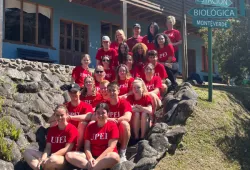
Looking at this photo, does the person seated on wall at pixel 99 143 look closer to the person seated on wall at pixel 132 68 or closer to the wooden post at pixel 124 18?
the person seated on wall at pixel 132 68

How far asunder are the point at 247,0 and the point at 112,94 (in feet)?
51.3

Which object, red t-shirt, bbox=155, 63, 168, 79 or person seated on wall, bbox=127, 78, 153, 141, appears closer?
person seated on wall, bbox=127, 78, 153, 141

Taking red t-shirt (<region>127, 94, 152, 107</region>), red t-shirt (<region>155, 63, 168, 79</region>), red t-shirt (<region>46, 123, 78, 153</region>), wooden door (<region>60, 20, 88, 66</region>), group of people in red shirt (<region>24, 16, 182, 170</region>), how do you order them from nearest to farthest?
group of people in red shirt (<region>24, 16, 182, 170</region>) < red t-shirt (<region>46, 123, 78, 153</region>) < red t-shirt (<region>127, 94, 152, 107</region>) < red t-shirt (<region>155, 63, 168, 79</region>) < wooden door (<region>60, 20, 88, 66</region>)

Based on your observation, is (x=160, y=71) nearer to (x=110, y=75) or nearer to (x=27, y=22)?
(x=110, y=75)

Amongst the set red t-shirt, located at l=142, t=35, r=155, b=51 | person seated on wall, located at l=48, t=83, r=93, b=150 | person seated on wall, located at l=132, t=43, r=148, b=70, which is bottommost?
person seated on wall, located at l=48, t=83, r=93, b=150

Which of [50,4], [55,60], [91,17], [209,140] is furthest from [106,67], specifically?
[91,17]

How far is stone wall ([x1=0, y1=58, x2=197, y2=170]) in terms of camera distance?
18.5 feet

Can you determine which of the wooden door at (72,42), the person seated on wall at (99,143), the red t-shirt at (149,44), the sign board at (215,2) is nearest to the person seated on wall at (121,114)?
the person seated on wall at (99,143)

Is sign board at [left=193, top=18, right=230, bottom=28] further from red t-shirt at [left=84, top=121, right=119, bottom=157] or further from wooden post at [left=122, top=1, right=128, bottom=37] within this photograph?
wooden post at [left=122, top=1, right=128, bottom=37]

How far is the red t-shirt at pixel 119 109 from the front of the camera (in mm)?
5719

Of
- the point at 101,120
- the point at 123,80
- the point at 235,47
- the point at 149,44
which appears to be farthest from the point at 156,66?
the point at 235,47

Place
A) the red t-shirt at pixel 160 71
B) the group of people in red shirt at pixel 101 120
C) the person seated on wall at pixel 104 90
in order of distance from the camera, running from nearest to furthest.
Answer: the group of people in red shirt at pixel 101 120, the person seated on wall at pixel 104 90, the red t-shirt at pixel 160 71

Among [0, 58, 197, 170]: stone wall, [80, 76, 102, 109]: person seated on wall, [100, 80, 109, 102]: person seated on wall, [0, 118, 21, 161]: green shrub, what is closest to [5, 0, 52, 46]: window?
[0, 58, 197, 170]: stone wall

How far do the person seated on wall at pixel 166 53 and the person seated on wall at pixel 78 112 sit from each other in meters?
2.52
